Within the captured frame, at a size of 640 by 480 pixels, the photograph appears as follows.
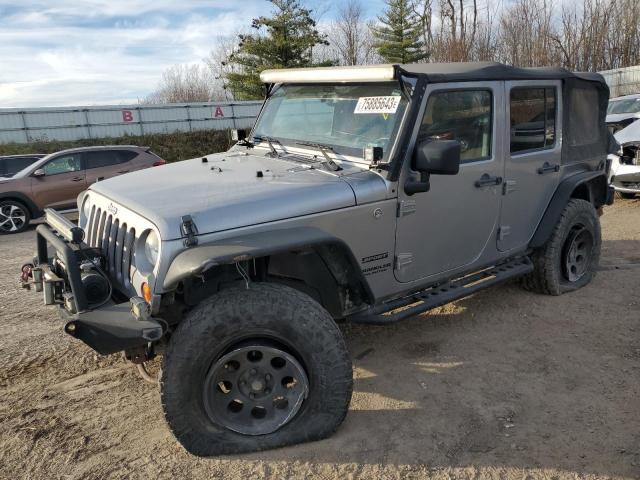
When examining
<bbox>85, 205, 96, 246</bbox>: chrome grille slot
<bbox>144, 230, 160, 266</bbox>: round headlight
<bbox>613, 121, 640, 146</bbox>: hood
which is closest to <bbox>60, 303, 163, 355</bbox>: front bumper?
<bbox>144, 230, 160, 266</bbox>: round headlight

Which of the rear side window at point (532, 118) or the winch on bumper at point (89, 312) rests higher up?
the rear side window at point (532, 118)

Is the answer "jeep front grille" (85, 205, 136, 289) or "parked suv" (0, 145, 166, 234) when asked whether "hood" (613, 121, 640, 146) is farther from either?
"parked suv" (0, 145, 166, 234)

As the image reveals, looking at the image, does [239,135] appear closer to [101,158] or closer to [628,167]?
[628,167]

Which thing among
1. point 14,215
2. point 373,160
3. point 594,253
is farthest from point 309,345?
point 14,215

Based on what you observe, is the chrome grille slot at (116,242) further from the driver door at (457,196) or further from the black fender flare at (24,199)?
the black fender flare at (24,199)

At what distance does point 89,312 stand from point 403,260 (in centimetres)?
195

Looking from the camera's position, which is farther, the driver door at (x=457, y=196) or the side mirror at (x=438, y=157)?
the driver door at (x=457, y=196)

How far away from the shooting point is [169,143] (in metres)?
23.9

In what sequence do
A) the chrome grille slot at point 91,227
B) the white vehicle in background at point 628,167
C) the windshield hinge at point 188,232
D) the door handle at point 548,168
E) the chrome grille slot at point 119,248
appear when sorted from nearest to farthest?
the windshield hinge at point 188,232 < the chrome grille slot at point 119,248 < the chrome grille slot at point 91,227 < the door handle at point 548,168 < the white vehicle in background at point 628,167

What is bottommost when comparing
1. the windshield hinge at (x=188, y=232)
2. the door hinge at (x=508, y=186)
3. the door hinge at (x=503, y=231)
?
the door hinge at (x=503, y=231)

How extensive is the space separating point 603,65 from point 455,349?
3371 centimetres

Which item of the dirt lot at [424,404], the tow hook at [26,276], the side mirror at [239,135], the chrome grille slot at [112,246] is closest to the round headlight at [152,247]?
the chrome grille slot at [112,246]

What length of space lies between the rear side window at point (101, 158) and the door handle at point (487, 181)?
894 cm

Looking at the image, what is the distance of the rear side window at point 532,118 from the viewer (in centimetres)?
431
